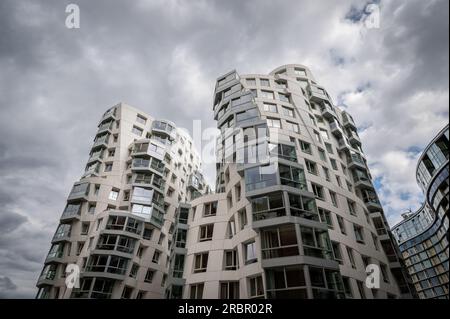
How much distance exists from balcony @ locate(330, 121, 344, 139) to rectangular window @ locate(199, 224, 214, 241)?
2194 centimetres

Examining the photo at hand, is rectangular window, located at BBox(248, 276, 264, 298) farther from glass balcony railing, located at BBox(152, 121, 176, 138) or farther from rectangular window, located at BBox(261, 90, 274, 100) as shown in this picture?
glass balcony railing, located at BBox(152, 121, 176, 138)

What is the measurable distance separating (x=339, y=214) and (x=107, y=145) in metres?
41.7

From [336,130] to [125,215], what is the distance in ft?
107

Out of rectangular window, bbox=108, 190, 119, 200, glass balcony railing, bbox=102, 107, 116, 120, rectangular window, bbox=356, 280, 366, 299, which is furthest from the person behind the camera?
glass balcony railing, bbox=102, 107, 116, 120

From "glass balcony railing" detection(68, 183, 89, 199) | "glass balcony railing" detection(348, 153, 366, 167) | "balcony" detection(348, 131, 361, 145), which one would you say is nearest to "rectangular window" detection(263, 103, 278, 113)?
"glass balcony railing" detection(348, 153, 366, 167)

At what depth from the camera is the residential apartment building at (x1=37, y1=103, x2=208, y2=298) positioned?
1248 inches

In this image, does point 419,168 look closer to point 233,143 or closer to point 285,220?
point 285,220

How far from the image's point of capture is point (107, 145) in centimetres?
4722

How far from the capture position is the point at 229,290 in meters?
22.0

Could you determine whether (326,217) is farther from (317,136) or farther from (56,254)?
(56,254)

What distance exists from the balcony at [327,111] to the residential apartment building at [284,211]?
19cm

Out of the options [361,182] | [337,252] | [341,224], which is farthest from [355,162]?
[337,252]

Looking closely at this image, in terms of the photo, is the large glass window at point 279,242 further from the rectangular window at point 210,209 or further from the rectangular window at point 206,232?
the rectangular window at point 210,209
